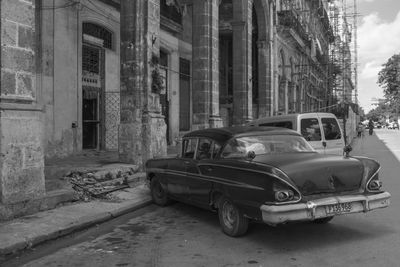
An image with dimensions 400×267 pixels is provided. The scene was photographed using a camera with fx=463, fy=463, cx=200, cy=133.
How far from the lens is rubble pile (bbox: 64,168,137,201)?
31.4ft

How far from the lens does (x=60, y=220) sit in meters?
7.47

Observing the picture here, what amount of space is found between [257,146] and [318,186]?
1.41 m

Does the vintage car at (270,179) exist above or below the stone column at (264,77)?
below

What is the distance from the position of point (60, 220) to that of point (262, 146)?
3.45 meters

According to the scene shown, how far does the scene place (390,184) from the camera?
464 inches

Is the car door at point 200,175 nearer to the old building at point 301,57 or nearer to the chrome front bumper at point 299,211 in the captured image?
the chrome front bumper at point 299,211

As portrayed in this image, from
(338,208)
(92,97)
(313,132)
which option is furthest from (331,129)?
(92,97)

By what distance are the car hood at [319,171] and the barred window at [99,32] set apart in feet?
35.8

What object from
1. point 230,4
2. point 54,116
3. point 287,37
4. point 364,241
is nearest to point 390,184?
point 364,241

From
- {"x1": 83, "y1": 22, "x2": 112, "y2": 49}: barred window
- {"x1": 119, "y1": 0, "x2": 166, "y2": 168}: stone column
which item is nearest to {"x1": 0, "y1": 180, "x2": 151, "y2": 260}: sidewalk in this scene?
{"x1": 119, "y1": 0, "x2": 166, "y2": 168}: stone column

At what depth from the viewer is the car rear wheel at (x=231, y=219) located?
640 centimetres

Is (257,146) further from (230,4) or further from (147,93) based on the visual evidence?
(230,4)

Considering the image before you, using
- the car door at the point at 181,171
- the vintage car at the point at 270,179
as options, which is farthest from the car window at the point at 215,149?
the car door at the point at 181,171

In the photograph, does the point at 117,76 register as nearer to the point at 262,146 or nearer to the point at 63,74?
the point at 63,74
